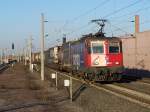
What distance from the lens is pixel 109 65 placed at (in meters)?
29.1

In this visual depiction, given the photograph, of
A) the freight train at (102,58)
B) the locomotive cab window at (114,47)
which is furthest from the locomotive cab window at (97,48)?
the locomotive cab window at (114,47)

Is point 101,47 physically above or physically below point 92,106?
above

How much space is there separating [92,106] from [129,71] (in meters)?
29.4

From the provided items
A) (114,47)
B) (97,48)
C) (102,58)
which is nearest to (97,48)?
(97,48)

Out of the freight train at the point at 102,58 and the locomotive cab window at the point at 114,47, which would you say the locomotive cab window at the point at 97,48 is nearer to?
the freight train at the point at 102,58

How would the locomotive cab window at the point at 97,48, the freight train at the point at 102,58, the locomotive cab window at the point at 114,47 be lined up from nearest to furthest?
1. the freight train at the point at 102,58
2. the locomotive cab window at the point at 97,48
3. the locomotive cab window at the point at 114,47

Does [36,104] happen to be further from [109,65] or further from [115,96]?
[109,65]

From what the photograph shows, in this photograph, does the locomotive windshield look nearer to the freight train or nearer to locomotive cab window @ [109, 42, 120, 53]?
the freight train

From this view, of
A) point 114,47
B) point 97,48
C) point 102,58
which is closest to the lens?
point 102,58

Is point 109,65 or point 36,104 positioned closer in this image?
point 36,104

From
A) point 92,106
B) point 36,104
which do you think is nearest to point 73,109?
point 92,106

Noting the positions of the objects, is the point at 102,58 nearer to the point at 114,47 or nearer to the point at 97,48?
the point at 97,48

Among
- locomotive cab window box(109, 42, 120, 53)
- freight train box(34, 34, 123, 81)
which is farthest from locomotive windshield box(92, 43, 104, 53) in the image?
locomotive cab window box(109, 42, 120, 53)

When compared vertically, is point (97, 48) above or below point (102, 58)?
above
